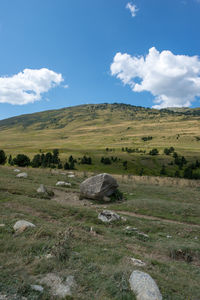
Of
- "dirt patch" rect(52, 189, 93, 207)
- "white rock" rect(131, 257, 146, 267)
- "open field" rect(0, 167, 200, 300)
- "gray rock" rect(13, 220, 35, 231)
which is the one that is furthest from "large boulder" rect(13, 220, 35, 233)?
"dirt patch" rect(52, 189, 93, 207)

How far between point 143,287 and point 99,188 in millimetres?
18869

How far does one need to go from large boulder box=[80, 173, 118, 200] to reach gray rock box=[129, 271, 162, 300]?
18.2 metres

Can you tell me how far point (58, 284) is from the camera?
564 cm

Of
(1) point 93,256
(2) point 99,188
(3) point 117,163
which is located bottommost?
(3) point 117,163

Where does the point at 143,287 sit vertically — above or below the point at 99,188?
above

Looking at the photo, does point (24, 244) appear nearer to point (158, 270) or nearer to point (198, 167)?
point (158, 270)

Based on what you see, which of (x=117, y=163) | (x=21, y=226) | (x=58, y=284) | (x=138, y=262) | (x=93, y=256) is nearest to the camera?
(x=58, y=284)

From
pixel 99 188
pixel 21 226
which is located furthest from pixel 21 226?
pixel 99 188

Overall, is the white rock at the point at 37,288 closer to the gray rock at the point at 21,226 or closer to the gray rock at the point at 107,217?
the gray rock at the point at 21,226

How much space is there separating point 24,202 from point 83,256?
11269 millimetres

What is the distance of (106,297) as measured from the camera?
5344 millimetres

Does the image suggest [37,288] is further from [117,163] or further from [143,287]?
[117,163]

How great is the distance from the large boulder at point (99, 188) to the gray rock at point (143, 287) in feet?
59.8

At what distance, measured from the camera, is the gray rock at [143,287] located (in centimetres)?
562
